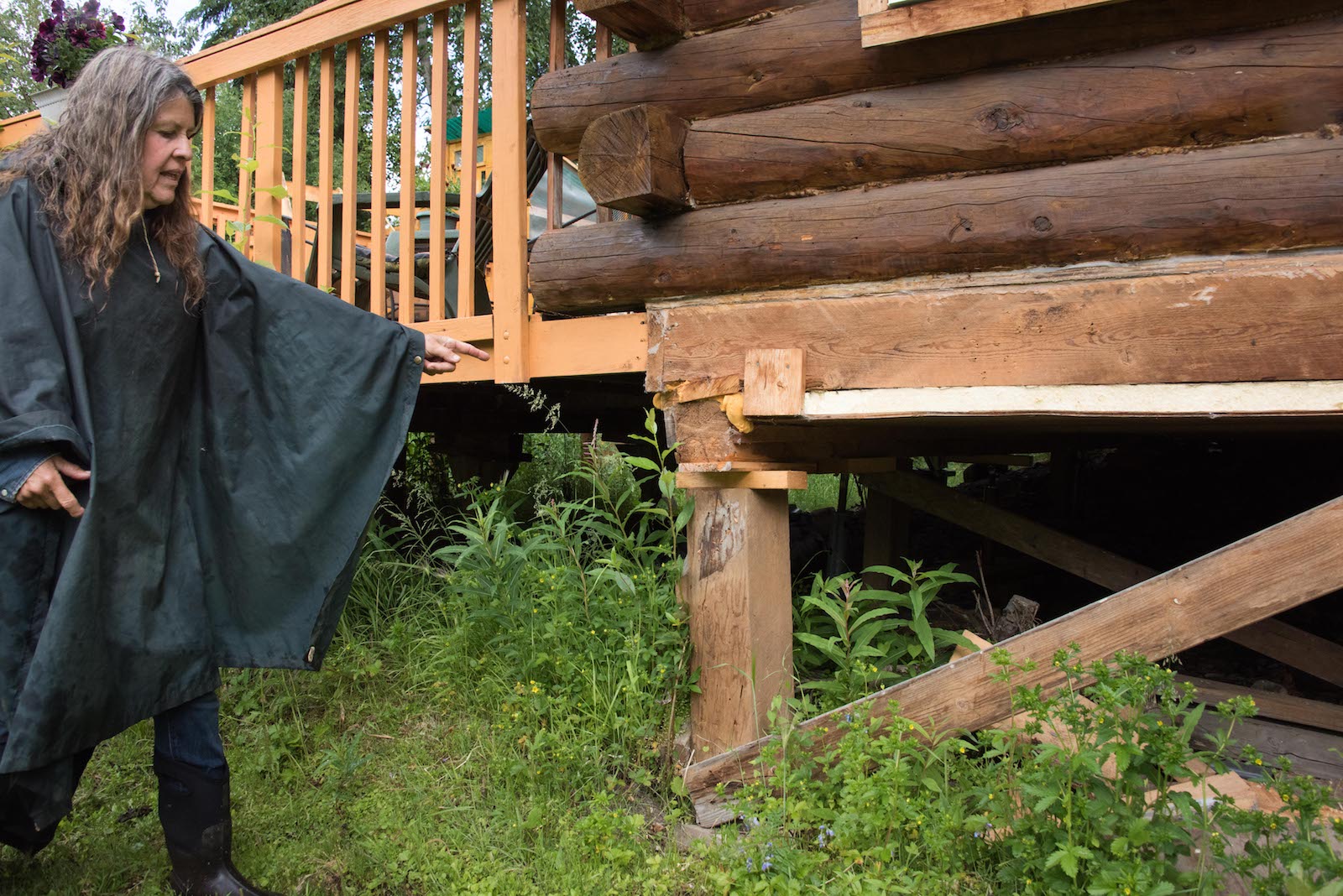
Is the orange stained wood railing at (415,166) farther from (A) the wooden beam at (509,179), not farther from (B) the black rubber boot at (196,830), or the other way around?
(B) the black rubber boot at (196,830)

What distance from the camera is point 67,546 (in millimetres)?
2146

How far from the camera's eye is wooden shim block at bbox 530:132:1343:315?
7.25 feet

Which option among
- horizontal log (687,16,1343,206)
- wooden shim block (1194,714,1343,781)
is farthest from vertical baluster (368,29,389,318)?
wooden shim block (1194,714,1343,781)

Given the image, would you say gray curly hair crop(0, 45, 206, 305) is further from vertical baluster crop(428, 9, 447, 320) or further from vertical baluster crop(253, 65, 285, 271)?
vertical baluster crop(253, 65, 285, 271)

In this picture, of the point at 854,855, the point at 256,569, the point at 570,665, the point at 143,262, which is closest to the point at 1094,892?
the point at 854,855

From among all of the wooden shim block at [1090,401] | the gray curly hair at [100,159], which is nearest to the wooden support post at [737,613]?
the wooden shim block at [1090,401]

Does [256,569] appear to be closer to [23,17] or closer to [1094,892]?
[1094,892]

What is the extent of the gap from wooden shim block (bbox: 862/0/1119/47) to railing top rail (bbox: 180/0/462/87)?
194 centimetres

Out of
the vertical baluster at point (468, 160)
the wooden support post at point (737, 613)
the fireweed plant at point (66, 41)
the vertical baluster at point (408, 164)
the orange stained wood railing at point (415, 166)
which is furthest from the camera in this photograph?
the fireweed plant at point (66, 41)

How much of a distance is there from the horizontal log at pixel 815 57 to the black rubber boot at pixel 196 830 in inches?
85.5

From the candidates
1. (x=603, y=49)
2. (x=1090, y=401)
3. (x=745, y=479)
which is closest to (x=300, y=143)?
(x=603, y=49)

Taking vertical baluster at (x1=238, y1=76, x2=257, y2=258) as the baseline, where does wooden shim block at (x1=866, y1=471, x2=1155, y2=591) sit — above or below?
below

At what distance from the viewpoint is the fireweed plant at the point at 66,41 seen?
5117mm

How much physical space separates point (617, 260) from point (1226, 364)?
1.72 m
